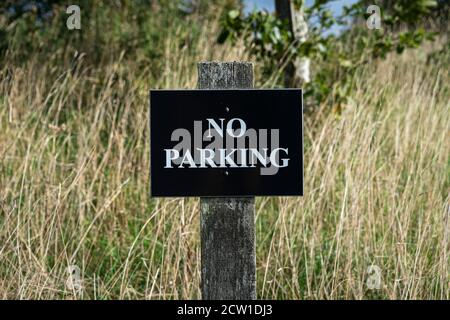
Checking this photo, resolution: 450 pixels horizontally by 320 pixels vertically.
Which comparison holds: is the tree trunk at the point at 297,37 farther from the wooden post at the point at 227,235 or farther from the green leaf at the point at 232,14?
the wooden post at the point at 227,235

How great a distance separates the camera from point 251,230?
1.86 metres

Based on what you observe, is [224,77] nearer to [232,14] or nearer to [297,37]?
[232,14]

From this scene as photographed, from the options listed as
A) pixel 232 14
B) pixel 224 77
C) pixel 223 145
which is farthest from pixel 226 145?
pixel 232 14

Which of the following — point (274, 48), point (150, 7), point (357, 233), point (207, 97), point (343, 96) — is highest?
point (150, 7)

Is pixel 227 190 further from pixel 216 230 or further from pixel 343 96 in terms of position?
pixel 343 96

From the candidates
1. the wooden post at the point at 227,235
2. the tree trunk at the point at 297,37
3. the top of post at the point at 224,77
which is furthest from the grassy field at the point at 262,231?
the tree trunk at the point at 297,37

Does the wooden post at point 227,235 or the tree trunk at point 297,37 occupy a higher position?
the tree trunk at point 297,37

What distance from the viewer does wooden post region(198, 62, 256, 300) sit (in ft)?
6.04

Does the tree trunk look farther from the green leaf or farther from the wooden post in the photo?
the wooden post

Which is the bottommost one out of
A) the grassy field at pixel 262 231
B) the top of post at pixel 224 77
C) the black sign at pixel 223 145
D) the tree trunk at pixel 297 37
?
the grassy field at pixel 262 231

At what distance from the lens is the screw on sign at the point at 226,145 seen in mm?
1801

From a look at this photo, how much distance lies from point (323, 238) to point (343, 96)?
152cm

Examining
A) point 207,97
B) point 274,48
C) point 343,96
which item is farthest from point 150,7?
point 207,97

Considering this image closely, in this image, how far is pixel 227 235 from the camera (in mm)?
1858
